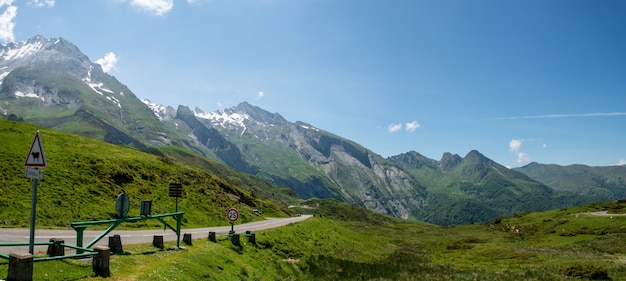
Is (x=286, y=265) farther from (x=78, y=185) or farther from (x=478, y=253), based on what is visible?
(x=478, y=253)

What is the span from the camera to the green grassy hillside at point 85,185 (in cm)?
3931

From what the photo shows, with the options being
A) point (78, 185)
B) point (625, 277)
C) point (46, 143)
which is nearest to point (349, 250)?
point (625, 277)

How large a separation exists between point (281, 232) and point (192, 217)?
15.9 meters

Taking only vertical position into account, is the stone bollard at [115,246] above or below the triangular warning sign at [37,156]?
below

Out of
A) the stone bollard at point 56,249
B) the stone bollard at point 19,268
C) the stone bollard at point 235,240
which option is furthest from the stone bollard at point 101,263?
the stone bollard at point 235,240

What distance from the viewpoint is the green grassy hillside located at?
1548 inches

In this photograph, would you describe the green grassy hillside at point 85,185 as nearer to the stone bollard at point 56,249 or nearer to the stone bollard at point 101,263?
the stone bollard at point 56,249

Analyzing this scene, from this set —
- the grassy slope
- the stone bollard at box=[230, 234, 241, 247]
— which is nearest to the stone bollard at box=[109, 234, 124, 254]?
the grassy slope

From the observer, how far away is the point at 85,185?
1955 inches

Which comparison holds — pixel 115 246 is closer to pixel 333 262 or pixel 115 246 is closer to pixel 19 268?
pixel 19 268

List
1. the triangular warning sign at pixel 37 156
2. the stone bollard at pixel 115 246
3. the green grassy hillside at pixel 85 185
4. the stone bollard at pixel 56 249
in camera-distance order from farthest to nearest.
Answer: the green grassy hillside at pixel 85 185, the stone bollard at pixel 115 246, the stone bollard at pixel 56 249, the triangular warning sign at pixel 37 156

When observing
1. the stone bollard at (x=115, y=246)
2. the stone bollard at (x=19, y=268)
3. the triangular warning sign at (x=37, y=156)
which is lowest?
the stone bollard at (x=115, y=246)

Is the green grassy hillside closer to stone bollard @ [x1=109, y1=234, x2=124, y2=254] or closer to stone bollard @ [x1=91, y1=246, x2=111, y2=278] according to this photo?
stone bollard @ [x1=109, y1=234, x2=124, y2=254]

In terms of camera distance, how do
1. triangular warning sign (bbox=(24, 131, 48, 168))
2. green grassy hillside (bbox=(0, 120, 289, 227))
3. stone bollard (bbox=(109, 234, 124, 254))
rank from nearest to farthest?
triangular warning sign (bbox=(24, 131, 48, 168))
stone bollard (bbox=(109, 234, 124, 254))
green grassy hillside (bbox=(0, 120, 289, 227))
